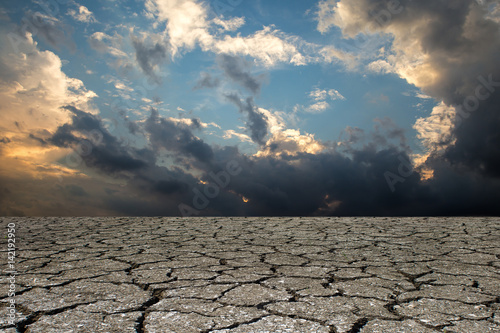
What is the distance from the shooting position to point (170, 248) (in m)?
3.23

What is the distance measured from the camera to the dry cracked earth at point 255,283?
5.03ft

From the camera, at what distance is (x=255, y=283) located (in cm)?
207

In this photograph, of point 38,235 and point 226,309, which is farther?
point 38,235

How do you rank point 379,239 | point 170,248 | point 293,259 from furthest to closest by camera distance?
point 379,239 < point 170,248 < point 293,259

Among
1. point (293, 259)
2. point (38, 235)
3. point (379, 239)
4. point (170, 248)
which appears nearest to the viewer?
point (293, 259)

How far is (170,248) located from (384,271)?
1.94 metres

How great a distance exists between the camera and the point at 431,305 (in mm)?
1762

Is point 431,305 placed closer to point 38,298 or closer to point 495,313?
point 495,313

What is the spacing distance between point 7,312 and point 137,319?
679 mm

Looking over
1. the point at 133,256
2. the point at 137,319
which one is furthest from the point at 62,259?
the point at 137,319

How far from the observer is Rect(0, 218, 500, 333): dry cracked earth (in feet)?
5.03

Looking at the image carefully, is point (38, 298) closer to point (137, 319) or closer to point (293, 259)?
point (137, 319)

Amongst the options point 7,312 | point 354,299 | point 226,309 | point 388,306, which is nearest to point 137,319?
point 226,309

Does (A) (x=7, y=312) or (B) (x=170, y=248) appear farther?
(B) (x=170, y=248)
